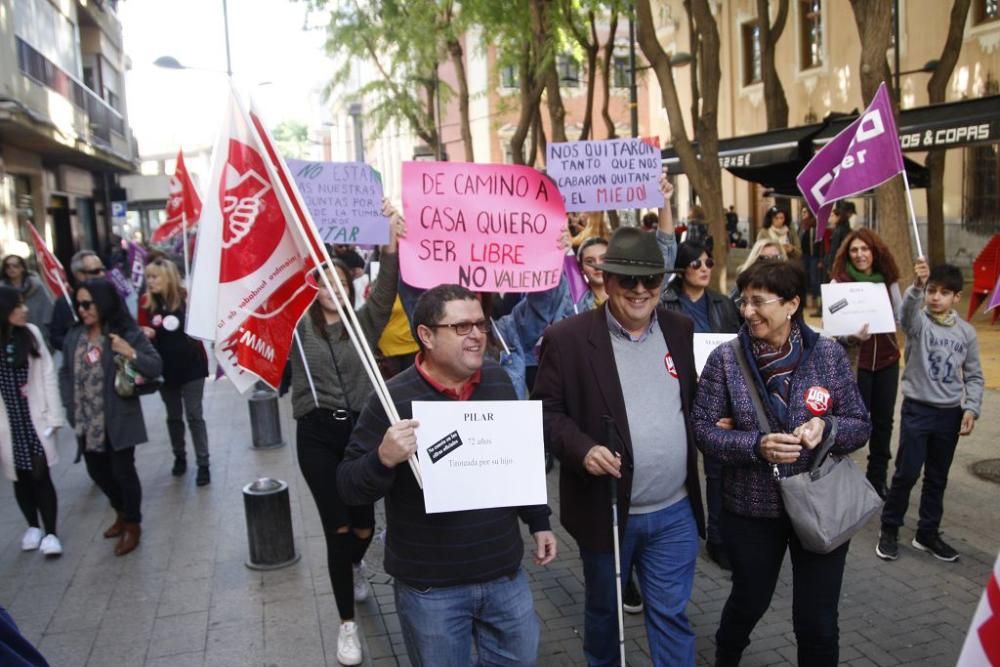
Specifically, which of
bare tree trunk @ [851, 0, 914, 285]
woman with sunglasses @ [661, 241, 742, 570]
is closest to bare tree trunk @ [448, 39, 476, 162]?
bare tree trunk @ [851, 0, 914, 285]

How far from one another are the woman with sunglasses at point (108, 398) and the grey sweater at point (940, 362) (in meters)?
4.87

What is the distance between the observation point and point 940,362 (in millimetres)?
5113

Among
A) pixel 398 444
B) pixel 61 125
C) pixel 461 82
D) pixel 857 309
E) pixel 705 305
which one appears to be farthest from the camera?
pixel 461 82

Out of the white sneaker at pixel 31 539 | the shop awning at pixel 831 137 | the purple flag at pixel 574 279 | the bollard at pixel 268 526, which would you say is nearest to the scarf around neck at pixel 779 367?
the purple flag at pixel 574 279

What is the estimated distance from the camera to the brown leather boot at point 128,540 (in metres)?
6.03

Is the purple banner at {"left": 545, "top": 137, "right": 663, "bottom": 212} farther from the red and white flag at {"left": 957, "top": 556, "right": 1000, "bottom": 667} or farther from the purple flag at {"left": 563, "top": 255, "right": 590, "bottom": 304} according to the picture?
the red and white flag at {"left": 957, "top": 556, "right": 1000, "bottom": 667}

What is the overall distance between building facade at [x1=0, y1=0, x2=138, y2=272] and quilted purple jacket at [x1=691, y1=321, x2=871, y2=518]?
1457 centimetres

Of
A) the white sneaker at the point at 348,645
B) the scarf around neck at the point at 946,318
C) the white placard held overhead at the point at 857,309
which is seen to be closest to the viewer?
the white sneaker at the point at 348,645

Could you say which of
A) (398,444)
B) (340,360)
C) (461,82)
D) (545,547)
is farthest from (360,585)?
(461,82)

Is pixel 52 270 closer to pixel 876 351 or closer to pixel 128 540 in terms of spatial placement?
pixel 128 540

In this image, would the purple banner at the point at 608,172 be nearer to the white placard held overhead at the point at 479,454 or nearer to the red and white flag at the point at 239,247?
the red and white flag at the point at 239,247

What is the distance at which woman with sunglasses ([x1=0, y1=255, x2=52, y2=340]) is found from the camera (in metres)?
10.2

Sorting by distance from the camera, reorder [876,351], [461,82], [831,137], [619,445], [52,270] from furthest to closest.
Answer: [461,82] → [831,137] → [52,270] → [876,351] → [619,445]

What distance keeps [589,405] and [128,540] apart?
4066 mm
